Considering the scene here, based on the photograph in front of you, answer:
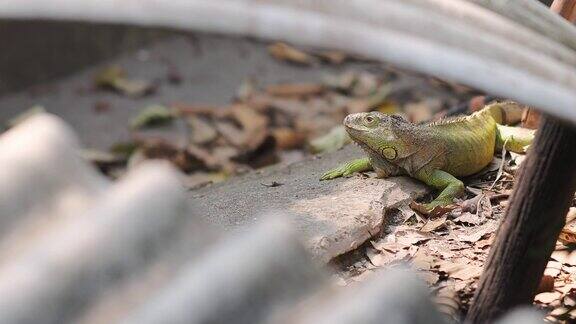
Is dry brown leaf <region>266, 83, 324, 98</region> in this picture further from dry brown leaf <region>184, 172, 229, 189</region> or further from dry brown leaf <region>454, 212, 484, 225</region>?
dry brown leaf <region>454, 212, 484, 225</region>

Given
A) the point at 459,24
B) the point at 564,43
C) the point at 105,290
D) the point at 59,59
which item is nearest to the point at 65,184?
the point at 105,290

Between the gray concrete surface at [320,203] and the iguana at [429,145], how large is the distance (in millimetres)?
70

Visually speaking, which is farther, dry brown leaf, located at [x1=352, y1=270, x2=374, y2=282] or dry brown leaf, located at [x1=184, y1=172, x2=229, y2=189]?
dry brown leaf, located at [x1=184, y1=172, x2=229, y2=189]

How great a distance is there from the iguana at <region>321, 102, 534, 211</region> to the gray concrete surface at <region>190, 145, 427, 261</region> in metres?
0.07

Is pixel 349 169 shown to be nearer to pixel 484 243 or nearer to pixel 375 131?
pixel 375 131

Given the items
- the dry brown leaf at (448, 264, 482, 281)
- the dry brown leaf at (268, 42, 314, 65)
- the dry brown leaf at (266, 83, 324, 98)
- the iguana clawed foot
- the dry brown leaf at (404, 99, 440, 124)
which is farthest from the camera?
the dry brown leaf at (268, 42, 314, 65)

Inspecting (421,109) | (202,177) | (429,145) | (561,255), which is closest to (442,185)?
(429,145)

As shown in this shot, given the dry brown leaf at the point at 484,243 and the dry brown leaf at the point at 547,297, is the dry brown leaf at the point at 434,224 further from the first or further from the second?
the dry brown leaf at the point at 547,297

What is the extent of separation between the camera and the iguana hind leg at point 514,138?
12.0 ft

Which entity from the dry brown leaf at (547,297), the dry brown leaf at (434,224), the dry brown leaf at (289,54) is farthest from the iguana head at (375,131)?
the dry brown leaf at (289,54)

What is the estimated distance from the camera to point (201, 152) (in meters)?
5.93

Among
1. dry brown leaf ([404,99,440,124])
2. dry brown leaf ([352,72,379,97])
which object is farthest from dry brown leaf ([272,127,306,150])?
dry brown leaf ([352,72,379,97])

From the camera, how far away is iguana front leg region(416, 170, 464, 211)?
3.31 m

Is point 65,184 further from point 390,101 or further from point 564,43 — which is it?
point 390,101
